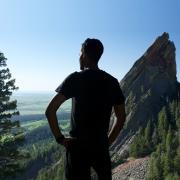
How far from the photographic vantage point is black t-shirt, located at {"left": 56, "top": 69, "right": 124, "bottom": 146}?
231 inches

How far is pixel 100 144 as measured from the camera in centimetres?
592

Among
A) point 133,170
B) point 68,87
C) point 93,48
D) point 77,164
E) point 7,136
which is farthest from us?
point 133,170

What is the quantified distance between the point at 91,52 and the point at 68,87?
2.09 ft

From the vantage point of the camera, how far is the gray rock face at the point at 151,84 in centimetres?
11269

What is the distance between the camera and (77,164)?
5816mm

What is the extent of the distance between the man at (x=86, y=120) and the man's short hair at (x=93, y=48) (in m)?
0.01

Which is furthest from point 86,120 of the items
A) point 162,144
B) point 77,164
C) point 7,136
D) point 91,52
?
point 162,144

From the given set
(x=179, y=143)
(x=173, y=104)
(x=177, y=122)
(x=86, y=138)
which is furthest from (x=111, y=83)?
(x=173, y=104)

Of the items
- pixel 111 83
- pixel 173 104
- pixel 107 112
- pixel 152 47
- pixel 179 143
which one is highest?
pixel 152 47

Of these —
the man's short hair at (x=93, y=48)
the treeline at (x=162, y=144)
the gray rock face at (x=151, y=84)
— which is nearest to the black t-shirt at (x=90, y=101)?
the man's short hair at (x=93, y=48)

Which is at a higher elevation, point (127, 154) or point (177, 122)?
point (177, 122)

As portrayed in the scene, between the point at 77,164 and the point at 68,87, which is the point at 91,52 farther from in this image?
the point at 77,164

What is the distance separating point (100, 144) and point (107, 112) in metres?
0.45

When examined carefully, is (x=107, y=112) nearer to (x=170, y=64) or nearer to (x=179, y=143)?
(x=179, y=143)
